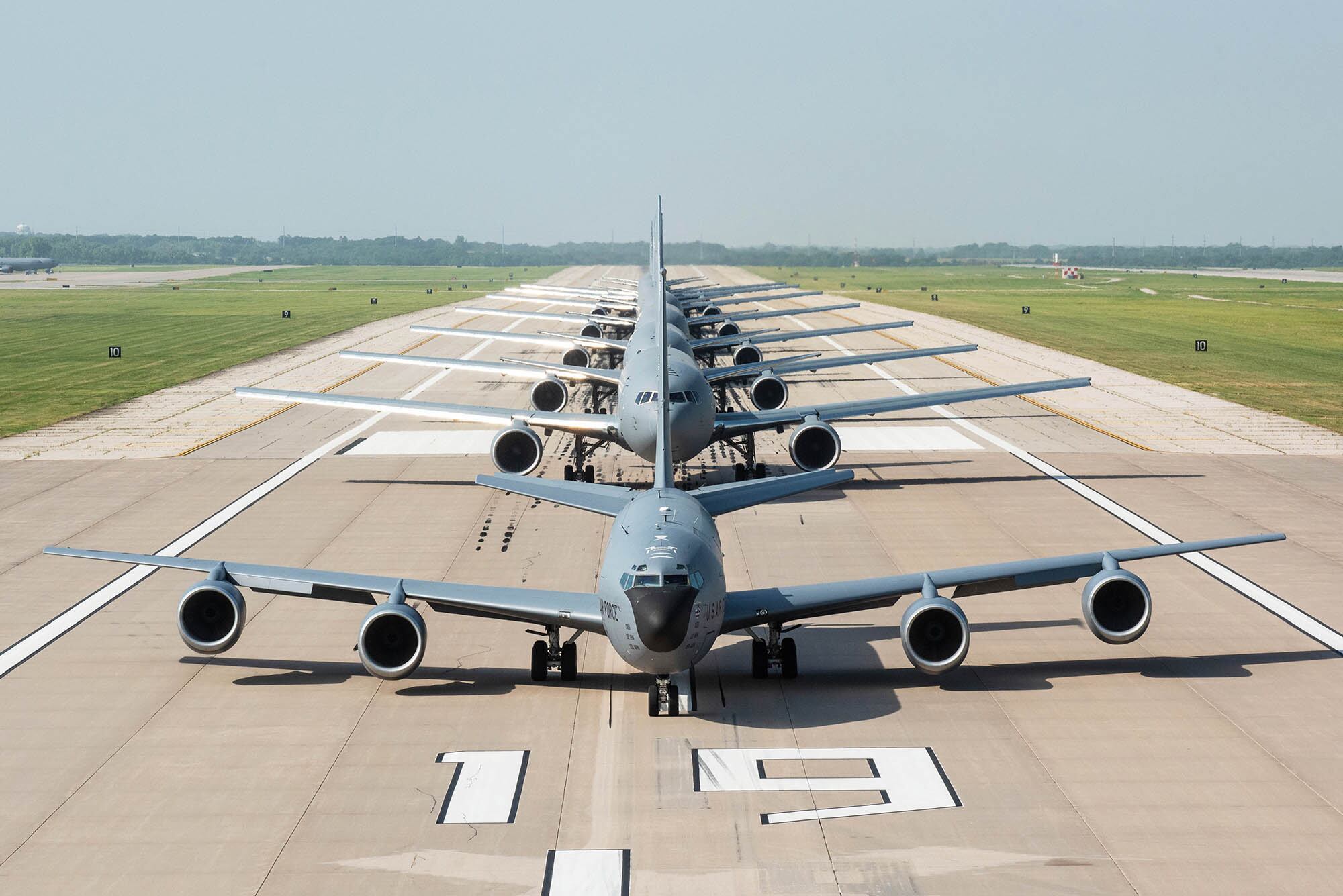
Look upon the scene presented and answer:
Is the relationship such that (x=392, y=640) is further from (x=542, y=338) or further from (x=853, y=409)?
(x=542, y=338)

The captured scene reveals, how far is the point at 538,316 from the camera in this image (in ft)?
229

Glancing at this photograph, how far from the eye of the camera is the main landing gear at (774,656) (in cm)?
2098

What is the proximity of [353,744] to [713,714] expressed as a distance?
5437 mm

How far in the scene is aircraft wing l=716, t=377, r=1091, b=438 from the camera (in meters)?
38.2

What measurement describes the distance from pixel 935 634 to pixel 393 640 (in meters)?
8.61

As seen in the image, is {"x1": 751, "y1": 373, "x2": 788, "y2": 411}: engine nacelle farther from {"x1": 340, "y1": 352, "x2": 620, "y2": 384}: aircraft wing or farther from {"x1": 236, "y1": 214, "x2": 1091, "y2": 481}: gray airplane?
{"x1": 340, "y1": 352, "x2": 620, "y2": 384}: aircraft wing

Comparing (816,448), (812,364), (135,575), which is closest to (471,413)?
(816,448)

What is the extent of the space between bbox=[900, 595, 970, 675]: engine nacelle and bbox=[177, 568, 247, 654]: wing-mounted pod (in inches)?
421

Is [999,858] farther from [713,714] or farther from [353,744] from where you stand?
[353,744]

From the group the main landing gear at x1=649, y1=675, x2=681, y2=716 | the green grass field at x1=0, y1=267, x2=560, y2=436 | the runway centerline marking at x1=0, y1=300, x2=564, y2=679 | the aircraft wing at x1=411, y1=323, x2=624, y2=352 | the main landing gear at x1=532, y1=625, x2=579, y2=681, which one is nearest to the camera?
the main landing gear at x1=649, y1=675, x2=681, y2=716

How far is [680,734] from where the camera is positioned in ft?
61.5

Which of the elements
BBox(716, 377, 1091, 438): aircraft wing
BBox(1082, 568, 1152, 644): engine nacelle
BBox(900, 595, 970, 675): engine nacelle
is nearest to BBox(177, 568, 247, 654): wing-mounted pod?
BBox(900, 595, 970, 675): engine nacelle

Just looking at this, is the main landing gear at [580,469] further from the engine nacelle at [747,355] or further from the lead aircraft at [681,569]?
the engine nacelle at [747,355]

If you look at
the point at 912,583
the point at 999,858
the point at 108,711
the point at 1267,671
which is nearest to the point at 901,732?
the point at 912,583
